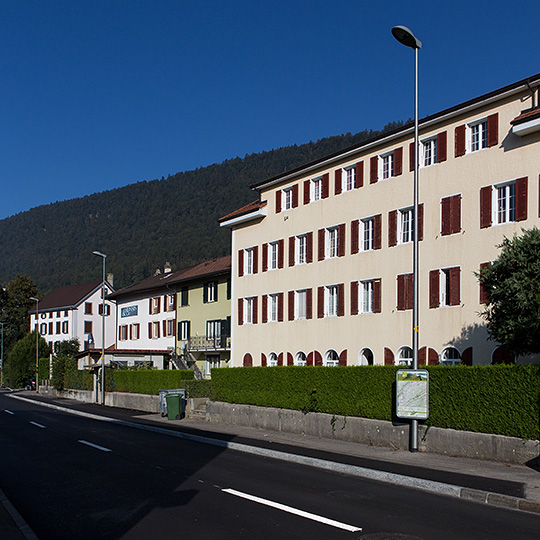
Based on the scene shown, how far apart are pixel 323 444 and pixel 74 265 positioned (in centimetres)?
16901

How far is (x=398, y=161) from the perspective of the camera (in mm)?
30531

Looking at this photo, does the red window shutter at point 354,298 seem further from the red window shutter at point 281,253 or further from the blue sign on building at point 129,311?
the blue sign on building at point 129,311

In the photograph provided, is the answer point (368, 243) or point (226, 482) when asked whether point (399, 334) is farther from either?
point (226, 482)

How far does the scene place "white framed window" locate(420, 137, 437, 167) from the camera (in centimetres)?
2908

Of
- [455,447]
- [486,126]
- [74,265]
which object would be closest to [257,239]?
[486,126]

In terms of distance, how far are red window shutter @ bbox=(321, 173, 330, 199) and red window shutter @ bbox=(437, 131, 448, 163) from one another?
7552mm

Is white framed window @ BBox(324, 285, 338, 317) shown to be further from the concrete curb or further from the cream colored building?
the concrete curb

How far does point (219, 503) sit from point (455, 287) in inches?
751

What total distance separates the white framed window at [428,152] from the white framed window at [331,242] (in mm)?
6307

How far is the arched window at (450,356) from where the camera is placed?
27453 mm

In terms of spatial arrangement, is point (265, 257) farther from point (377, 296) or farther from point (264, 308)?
point (377, 296)

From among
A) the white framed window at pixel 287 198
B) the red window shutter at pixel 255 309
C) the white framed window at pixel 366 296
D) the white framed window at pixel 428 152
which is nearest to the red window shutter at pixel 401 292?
the white framed window at pixel 366 296

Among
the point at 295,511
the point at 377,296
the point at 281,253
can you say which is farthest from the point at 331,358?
the point at 295,511

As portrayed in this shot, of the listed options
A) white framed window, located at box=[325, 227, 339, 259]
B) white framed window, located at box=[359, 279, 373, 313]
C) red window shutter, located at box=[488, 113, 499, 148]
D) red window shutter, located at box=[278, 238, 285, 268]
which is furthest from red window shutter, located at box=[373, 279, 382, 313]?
red window shutter, located at box=[488, 113, 499, 148]
